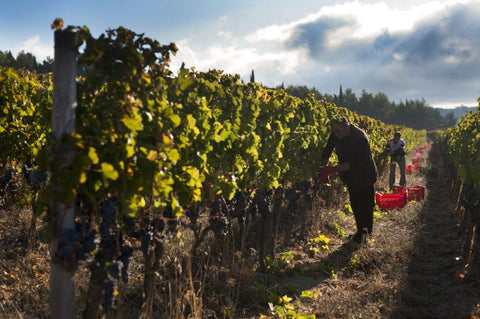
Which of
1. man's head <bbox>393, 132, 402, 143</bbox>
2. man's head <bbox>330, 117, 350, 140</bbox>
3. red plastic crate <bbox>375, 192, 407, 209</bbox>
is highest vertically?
man's head <bbox>393, 132, 402, 143</bbox>

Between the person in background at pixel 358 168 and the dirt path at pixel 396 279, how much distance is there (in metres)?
0.38

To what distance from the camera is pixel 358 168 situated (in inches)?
228

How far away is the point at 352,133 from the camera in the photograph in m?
5.80

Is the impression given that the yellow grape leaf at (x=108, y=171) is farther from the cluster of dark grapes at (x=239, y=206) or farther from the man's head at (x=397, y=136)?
the man's head at (x=397, y=136)

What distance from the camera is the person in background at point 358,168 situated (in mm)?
5754

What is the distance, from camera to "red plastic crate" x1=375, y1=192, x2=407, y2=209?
8312 millimetres

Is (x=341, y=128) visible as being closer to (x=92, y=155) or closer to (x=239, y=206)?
(x=239, y=206)

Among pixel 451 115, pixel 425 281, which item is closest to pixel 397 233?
pixel 425 281

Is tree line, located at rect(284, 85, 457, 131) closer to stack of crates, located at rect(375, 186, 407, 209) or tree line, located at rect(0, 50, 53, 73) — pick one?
tree line, located at rect(0, 50, 53, 73)

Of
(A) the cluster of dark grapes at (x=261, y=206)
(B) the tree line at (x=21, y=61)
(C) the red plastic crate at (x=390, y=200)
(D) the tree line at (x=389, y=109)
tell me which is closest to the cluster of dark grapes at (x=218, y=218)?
(A) the cluster of dark grapes at (x=261, y=206)

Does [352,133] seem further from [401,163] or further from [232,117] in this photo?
[401,163]

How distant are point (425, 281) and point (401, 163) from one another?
6772mm

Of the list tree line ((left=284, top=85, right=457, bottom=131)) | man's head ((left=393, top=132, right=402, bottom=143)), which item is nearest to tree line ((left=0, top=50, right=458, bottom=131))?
tree line ((left=284, top=85, right=457, bottom=131))

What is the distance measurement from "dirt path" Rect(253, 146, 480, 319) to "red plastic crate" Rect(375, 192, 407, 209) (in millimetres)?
1070
